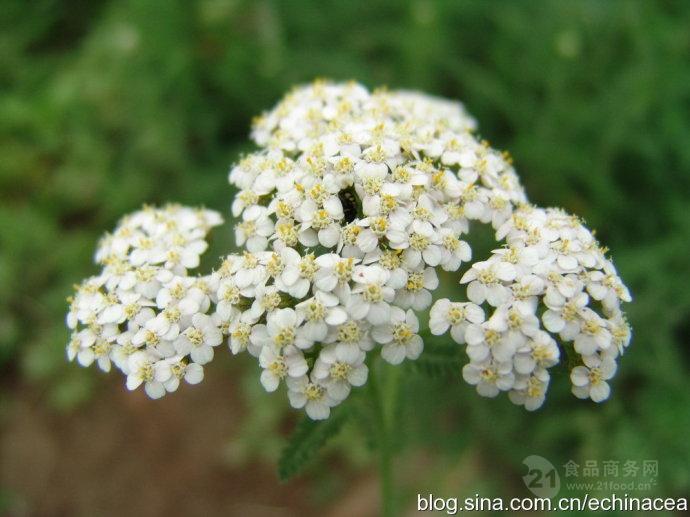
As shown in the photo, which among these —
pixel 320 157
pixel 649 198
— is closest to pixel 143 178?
pixel 320 157

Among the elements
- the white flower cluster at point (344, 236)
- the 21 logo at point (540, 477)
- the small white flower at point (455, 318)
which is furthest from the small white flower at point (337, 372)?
the 21 logo at point (540, 477)

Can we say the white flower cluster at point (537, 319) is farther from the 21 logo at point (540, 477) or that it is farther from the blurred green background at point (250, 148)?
the blurred green background at point (250, 148)

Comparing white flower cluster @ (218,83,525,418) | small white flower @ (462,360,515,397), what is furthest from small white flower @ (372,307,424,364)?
small white flower @ (462,360,515,397)

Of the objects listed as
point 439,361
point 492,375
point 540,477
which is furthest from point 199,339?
point 540,477

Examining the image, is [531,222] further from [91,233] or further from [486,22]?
[91,233]

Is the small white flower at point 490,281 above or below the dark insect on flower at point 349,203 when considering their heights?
below

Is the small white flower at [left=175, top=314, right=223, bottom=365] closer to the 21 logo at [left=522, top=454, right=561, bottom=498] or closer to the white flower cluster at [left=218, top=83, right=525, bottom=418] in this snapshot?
the white flower cluster at [left=218, top=83, right=525, bottom=418]

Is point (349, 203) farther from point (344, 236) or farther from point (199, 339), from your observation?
point (199, 339)
